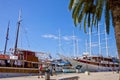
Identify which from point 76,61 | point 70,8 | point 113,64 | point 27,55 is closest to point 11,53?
point 27,55

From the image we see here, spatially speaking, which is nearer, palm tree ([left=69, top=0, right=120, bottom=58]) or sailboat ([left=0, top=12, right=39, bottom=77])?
palm tree ([left=69, top=0, right=120, bottom=58])

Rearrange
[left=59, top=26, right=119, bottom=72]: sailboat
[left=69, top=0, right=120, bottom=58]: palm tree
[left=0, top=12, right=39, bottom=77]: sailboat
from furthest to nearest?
[left=59, top=26, right=119, bottom=72]: sailboat < [left=0, top=12, right=39, bottom=77]: sailboat < [left=69, top=0, right=120, bottom=58]: palm tree

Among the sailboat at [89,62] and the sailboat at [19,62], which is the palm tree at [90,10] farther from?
the sailboat at [89,62]

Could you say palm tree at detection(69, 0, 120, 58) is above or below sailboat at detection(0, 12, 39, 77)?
above

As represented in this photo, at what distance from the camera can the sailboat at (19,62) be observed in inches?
1507

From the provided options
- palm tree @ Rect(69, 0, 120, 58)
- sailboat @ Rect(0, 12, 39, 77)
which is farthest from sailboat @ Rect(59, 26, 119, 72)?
palm tree @ Rect(69, 0, 120, 58)

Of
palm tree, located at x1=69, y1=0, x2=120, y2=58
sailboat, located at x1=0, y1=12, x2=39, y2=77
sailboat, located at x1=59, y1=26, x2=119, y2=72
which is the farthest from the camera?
sailboat, located at x1=59, y1=26, x2=119, y2=72

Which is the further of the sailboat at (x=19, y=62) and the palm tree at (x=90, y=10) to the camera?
the sailboat at (x=19, y=62)

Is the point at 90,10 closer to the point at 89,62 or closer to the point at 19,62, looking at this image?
the point at 19,62

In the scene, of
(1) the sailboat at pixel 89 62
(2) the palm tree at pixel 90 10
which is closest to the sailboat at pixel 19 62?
(2) the palm tree at pixel 90 10

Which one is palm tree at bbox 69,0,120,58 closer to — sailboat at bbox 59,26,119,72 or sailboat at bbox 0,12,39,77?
sailboat at bbox 0,12,39,77

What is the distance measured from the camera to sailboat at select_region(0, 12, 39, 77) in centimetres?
3828

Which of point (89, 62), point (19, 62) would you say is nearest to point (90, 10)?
point (19, 62)

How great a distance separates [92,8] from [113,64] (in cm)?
6477
